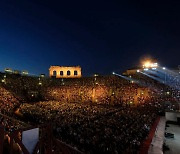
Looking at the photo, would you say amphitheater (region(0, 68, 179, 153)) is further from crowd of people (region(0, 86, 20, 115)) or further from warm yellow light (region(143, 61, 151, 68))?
warm yellow light (region(143, 61, 151, 68))

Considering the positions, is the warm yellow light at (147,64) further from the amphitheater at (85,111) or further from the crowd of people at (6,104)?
the crowd of people at (6,104)

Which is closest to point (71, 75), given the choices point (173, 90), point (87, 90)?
point (87, 90)

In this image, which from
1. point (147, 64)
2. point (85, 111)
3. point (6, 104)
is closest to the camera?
point (85, 111)

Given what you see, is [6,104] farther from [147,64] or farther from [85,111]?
[147,64]

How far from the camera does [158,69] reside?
126 ft

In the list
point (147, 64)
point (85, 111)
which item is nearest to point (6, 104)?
point (85, 111)

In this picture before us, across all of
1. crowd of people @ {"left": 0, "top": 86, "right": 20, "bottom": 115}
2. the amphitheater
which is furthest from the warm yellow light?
crowd of people @ {"left": 0, "top": 86, "right": 20, "bottom": 115}

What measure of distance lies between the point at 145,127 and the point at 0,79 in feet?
107

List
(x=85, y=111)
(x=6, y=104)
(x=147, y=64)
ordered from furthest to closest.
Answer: (x=147, y=64), (x=6, y=104), (x=85, y=111)

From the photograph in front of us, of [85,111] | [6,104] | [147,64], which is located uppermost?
[147,64]

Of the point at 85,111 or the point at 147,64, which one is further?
the point at 147,64

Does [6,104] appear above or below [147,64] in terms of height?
below

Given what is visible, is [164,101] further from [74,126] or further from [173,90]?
[74,126]

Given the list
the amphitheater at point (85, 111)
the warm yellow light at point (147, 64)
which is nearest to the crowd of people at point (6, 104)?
the amphitheater at point (85, 111)
